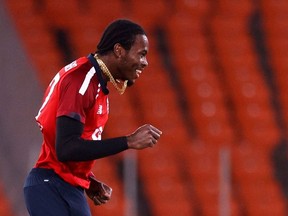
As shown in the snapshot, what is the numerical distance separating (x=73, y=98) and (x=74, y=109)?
6 centimetres

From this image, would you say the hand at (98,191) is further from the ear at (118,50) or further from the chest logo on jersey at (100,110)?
the ear at (118,50)

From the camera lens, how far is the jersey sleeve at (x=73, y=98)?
489 centimetres

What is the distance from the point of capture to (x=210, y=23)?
1192cm

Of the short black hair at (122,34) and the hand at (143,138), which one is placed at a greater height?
the short black hair at (122,34)

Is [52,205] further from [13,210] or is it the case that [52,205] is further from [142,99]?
[142,99]

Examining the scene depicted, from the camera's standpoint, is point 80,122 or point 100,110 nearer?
point 80,122

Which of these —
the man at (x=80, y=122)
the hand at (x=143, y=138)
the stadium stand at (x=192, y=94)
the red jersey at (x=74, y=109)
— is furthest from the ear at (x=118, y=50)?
the stadium stand at (x=192, y=94)

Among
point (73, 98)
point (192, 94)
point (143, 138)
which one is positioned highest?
point (73, 98)

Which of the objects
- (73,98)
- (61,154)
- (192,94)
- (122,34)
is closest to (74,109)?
(73,98)

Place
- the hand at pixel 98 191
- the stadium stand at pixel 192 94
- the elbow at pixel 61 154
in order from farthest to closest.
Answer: the stadium stand at pixel 192 94 < the hand at pixel 98 191 < the elbow at pixel 61 154

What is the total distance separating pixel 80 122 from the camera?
4902 millimetres

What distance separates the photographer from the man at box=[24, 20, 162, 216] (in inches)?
193

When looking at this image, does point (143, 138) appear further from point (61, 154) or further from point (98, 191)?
point (98, 191)

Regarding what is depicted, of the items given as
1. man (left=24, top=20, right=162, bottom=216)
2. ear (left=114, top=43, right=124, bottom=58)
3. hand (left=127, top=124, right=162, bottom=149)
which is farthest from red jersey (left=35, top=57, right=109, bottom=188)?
hand (left=127, top=124, right=162, bottom=149)
